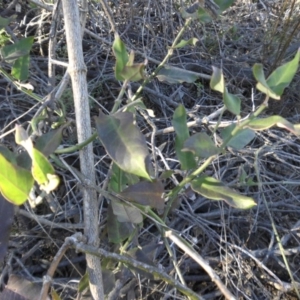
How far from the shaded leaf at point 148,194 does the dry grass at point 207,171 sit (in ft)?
0.64

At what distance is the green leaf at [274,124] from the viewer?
54 centimetres

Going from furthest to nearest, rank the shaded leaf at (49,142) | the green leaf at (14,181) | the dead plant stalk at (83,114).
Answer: the dead plant stalk at (83,114) < the shaded leaf at (49,142) < the green leaf at (14,181)

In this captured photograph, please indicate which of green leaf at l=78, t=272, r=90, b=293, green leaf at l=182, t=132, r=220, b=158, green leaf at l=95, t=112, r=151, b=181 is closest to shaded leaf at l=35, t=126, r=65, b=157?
green leaf at l=95, t=112, r=151, b=181

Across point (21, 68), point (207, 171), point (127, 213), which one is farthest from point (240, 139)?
point (207, 171)

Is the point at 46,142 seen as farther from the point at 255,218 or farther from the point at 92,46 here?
the point at 92,46

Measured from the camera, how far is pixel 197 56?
1.77m

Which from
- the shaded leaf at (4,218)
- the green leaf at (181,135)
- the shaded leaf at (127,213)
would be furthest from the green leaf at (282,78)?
the shaded leaf at (4,218)

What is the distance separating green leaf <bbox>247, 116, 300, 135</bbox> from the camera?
21.3 inches

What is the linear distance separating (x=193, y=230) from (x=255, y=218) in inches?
6.1

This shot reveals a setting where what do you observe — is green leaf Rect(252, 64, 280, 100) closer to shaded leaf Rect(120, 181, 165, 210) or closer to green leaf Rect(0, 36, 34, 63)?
shaded leaf Rect(120, 181, 165, 210)

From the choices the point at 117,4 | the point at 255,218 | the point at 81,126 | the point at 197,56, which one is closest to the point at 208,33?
the point at 197,56

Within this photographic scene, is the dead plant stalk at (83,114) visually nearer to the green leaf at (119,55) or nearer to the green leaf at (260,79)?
the green leaf at (119,55)

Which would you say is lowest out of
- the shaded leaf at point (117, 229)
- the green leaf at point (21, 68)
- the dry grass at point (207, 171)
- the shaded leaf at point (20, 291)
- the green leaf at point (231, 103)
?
the dry grass at point (207, 171)

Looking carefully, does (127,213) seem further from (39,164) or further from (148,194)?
(39,164)
